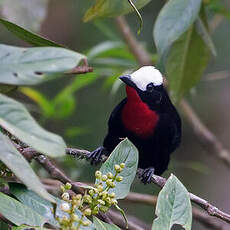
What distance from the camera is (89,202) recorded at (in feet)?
4.39

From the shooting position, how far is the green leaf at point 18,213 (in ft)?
4.15

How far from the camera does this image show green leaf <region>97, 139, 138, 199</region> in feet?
4.95

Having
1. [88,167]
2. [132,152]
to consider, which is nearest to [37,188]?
[132,152]

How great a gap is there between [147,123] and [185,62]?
283 mm

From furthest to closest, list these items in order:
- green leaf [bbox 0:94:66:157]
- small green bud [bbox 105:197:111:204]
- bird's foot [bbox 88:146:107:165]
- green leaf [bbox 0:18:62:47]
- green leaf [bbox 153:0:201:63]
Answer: bird's foot [bbox 88:146:107:165]
green leaf [bbox 153:0:201:63]
green leaf [bbox 0:18:62:47]
small green bud [bbox 105:197:111:204]
green leaf [bbox 0:94:66:157]

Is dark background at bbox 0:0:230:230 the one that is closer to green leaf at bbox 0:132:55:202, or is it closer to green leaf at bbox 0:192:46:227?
green leaf at bbox 0:192:46:227

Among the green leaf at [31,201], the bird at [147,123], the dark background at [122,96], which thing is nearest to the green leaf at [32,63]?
the green leaf at [31,201]

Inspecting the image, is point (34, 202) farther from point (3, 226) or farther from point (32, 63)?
point (32, 63)

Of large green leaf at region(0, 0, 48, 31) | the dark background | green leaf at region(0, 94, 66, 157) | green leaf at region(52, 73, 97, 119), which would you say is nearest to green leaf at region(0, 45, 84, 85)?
green leaf at region(0, 94, 66, 157)

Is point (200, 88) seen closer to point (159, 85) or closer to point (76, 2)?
point (76, 2)

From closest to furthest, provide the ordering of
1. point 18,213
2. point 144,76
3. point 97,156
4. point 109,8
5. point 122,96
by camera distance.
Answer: point 18,213
point 109,8
point 97,156
point 144,76
point 122,96

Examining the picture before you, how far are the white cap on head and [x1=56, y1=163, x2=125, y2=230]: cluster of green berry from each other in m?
1.03

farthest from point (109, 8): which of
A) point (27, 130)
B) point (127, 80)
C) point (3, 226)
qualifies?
point (27, 130)

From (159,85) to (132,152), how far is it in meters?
1.11
